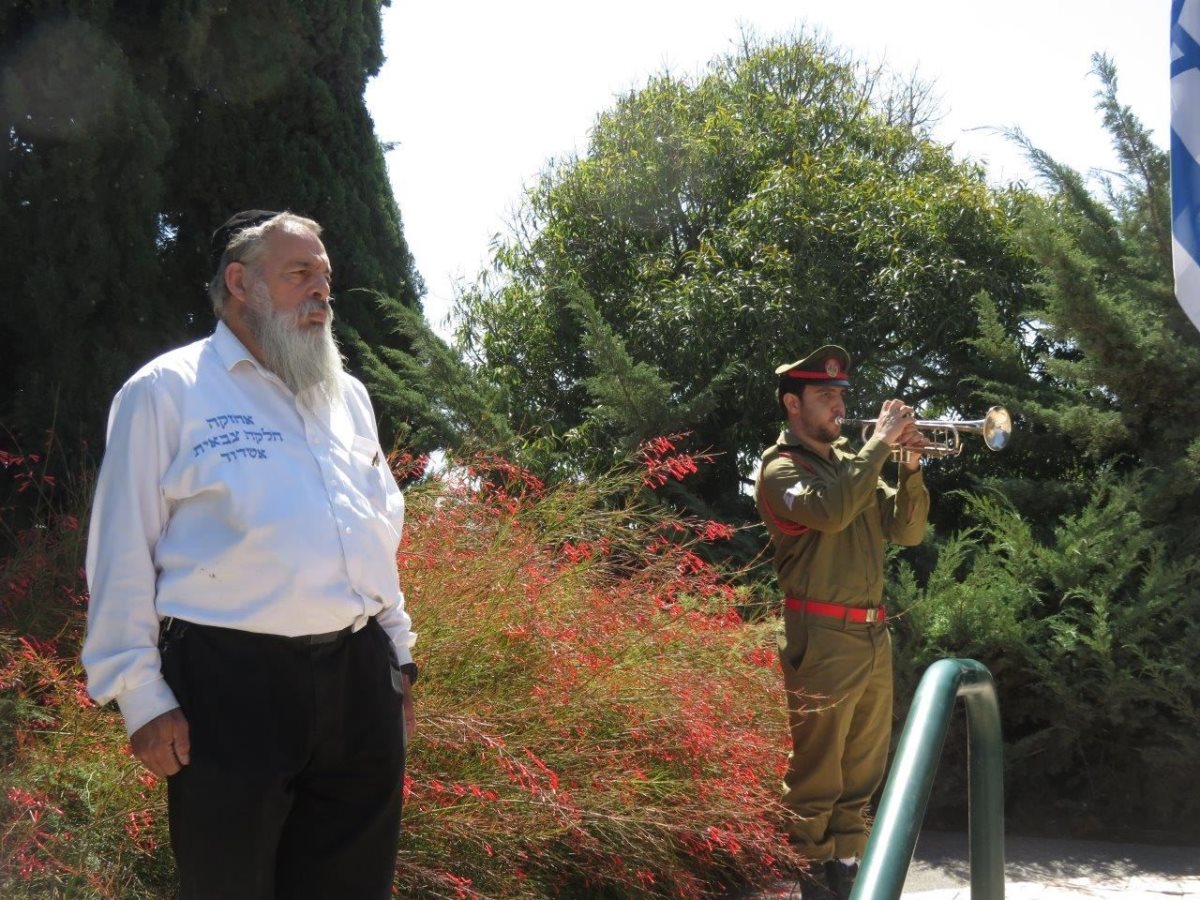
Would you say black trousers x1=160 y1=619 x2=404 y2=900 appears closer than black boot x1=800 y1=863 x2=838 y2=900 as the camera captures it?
Yes

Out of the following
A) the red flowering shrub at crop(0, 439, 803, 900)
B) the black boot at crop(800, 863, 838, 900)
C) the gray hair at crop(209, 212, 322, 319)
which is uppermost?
the gray hair at crop(209, 212, 322, 319)

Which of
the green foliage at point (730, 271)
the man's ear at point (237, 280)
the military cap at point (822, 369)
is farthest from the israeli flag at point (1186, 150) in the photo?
the green foliage at point (730, 271)

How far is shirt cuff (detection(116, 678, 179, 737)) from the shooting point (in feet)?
8.01

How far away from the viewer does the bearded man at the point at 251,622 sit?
2.49 m

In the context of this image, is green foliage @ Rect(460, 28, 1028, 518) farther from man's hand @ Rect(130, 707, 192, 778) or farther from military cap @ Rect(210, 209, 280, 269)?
man's hand @ Rect(130, 707, 192, 778)

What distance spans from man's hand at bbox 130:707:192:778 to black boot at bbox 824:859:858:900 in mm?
2785

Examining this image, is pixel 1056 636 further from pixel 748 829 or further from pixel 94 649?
pixel 94 649

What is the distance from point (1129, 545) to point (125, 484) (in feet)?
16.4

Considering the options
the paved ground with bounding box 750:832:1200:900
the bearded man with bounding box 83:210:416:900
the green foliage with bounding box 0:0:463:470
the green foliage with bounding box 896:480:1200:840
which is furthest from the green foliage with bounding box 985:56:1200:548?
the bearded man with bounding box 83:210:416:900

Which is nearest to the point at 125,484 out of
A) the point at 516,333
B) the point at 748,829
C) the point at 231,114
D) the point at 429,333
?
the point at 748,829

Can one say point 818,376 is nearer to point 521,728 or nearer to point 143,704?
point 521,728

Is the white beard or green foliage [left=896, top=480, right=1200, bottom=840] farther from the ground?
the white beard

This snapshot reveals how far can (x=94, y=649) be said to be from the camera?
2.48 meters

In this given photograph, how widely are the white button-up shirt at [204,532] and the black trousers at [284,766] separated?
57 mm
